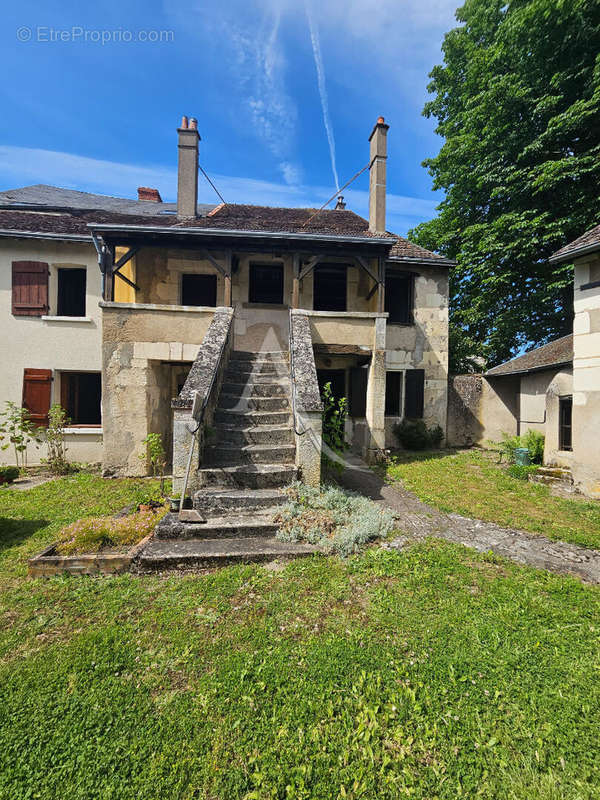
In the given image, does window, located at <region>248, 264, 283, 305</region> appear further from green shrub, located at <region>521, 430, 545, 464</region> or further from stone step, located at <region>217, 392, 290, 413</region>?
green shrub, located at <region>521, 430, 545, 464</region>

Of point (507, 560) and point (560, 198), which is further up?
point (560, 198)

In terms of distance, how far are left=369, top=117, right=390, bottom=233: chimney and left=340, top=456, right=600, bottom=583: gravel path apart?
7873 millimetres

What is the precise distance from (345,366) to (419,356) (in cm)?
265

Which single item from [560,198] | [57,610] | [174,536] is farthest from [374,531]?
[560,198]

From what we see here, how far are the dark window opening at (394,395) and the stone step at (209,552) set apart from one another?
24.4 feet

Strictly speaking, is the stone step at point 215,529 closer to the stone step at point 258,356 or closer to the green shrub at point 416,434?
the stone step at point 258,356

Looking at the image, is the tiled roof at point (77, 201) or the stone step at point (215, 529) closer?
the stone step at point (215, 529)

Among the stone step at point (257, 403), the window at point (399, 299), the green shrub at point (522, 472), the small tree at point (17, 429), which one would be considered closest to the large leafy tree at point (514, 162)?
the window at point (399, 299)

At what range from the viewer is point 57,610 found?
2684mm

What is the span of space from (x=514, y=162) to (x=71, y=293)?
15600 mm

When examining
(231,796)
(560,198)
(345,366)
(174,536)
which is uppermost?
(560,198)

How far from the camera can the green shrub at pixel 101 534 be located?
344 cm

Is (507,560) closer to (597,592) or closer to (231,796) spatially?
(597,592)

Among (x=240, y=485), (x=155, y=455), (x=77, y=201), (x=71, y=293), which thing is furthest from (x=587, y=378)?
(x=77, y=201)
